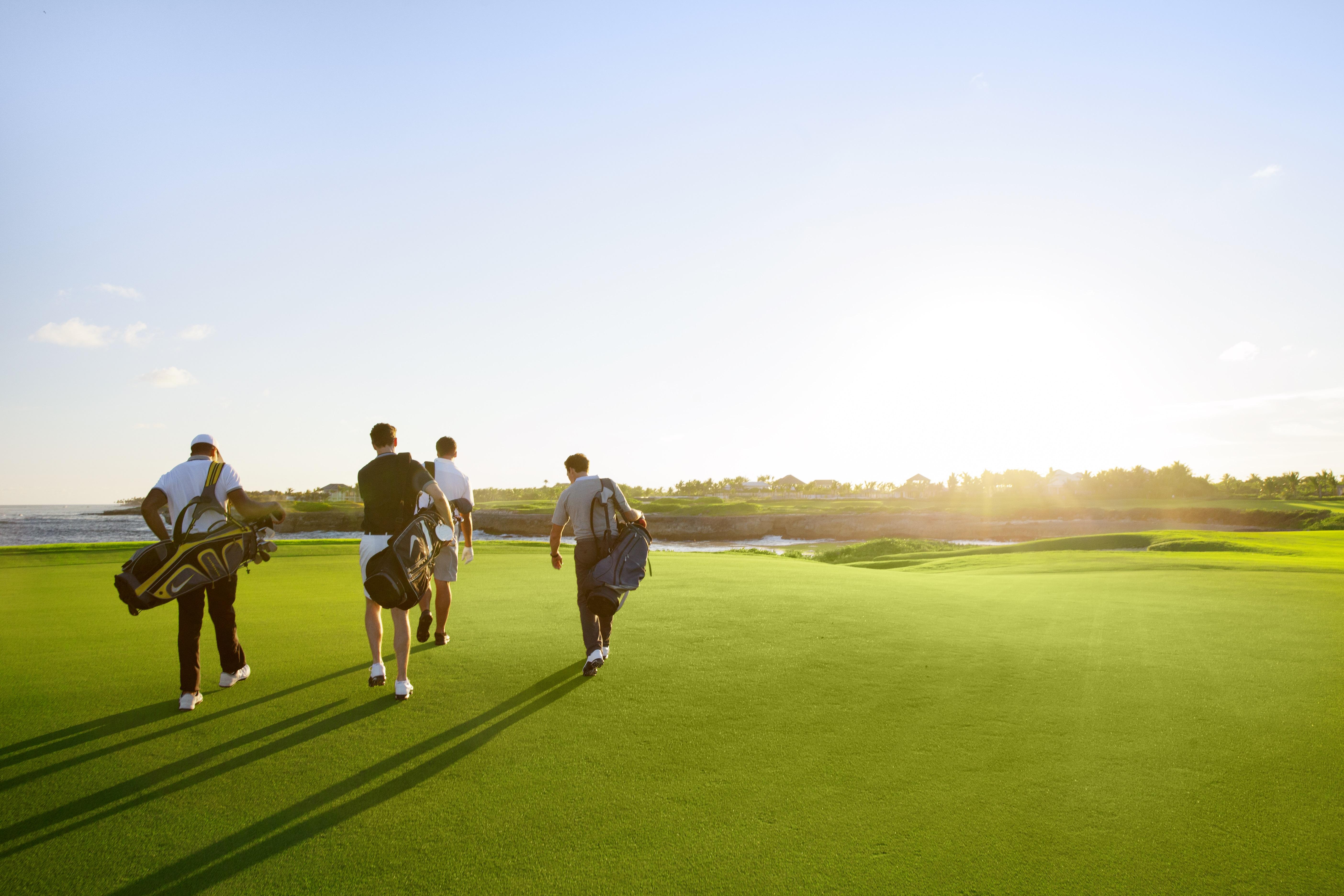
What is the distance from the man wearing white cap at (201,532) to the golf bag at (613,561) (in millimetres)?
2920

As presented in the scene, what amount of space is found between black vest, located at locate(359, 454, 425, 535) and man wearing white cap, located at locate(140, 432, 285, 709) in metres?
0.74

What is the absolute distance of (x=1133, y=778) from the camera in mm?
4438

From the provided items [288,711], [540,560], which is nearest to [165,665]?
[288,711]

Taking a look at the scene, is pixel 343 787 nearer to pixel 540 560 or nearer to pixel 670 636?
pixel 670 636

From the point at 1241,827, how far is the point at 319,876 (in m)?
4.96

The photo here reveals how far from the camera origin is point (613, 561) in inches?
269

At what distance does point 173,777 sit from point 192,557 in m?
2.04

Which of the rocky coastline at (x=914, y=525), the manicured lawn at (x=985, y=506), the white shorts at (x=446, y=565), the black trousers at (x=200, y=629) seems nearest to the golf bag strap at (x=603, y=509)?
the white shorts at (x=446, y=565)

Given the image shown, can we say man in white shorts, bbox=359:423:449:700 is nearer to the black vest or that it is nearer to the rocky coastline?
the black vest

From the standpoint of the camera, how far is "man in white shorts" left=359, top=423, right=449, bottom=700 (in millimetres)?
6035

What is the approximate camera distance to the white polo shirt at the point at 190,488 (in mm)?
6000

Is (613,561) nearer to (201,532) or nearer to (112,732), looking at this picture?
(201,532)

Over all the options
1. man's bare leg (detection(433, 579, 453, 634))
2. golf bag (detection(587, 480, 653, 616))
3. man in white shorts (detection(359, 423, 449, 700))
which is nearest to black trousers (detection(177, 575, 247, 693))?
man in white shorts (detection(359, 423, 449, 700))

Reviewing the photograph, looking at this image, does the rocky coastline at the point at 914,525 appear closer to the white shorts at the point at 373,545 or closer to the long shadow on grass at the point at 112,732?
the white shorts at the point at 373,545
